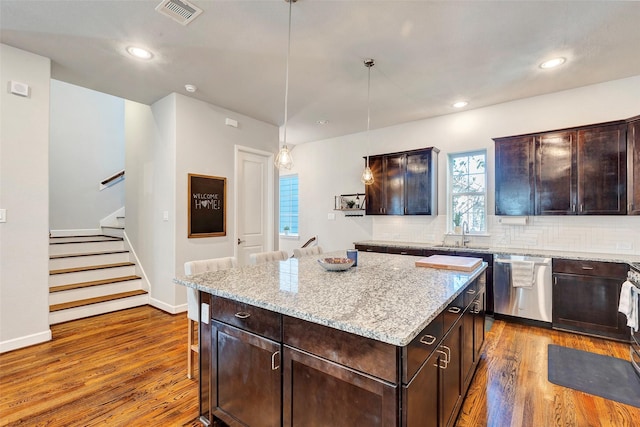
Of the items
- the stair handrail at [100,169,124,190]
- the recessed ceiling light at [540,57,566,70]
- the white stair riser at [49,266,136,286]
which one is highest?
the recessed ceiling light at [540,57,566,70]

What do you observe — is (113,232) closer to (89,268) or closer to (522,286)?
(89,268)

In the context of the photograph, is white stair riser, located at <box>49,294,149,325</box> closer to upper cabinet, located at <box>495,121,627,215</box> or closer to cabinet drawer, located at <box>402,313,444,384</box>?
cabinet drawer, located at <box>402,313,444,384</box>

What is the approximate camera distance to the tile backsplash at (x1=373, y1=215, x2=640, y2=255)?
3.39 m

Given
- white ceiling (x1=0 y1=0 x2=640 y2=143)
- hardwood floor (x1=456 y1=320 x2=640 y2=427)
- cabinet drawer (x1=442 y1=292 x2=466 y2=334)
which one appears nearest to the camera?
cabinet drawer (x1=442 y1=292 x2=466 y2=334)

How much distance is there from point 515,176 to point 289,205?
4.48 m

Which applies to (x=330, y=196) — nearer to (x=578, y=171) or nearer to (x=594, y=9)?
(x=578, y=171)

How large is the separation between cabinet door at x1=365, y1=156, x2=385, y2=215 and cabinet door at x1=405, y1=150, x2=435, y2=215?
42 cm

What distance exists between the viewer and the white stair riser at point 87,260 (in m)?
4.02

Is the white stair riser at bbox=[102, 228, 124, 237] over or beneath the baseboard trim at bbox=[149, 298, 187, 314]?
over

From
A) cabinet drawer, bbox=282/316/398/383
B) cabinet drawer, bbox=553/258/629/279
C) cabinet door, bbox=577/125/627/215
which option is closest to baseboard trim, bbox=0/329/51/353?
cabinet drawer, bbox=282/316/398/383

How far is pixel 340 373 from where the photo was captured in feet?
4.01

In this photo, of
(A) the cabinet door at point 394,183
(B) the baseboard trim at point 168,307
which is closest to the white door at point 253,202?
(B) the baseboard trim at point 168,307

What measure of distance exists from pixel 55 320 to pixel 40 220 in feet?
4.20

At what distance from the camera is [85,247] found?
4559 mm
